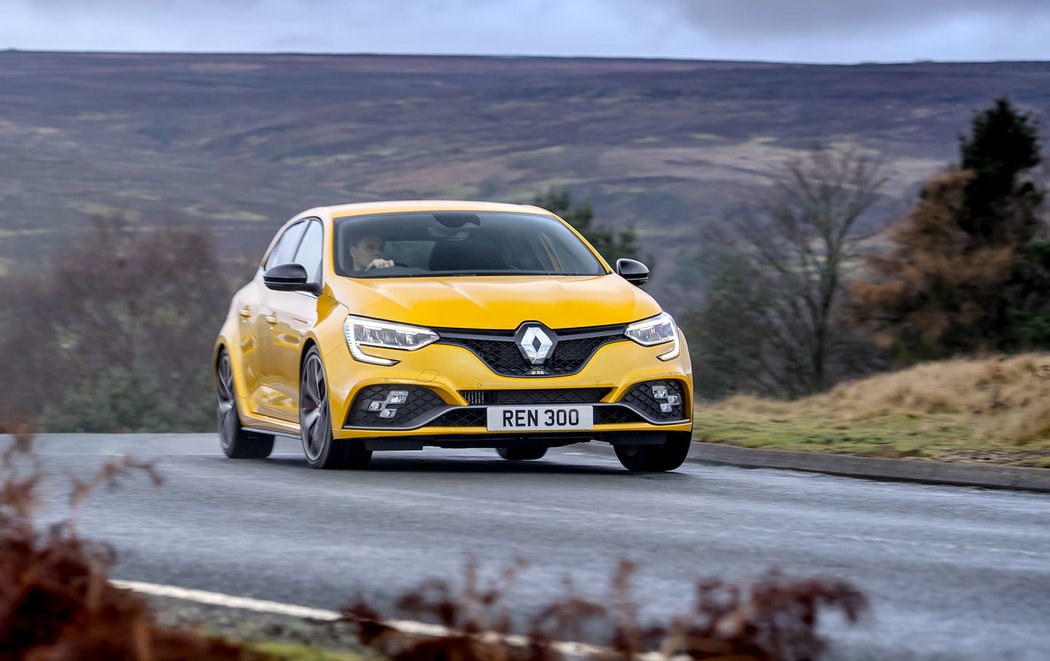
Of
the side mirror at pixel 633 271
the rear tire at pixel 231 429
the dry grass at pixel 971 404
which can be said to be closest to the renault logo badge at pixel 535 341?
the side mirror at pixel 633 271

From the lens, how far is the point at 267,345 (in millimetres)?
12352

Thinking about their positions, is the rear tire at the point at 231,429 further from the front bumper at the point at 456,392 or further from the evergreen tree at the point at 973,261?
the evergreen tree at the point at 973,261

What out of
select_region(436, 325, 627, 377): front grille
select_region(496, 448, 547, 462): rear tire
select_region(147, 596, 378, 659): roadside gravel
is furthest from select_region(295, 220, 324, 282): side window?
select_region(147, 596, 378, 659): roadside gravel

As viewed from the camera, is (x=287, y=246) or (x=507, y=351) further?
(x=287, y=246)

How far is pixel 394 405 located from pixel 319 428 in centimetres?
76

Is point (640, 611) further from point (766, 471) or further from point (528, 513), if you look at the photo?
point (766, 471)

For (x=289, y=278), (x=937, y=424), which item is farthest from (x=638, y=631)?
(x=937, y=424)

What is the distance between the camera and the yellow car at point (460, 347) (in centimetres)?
1060

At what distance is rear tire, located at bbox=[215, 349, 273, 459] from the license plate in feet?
10.6

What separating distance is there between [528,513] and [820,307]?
2145 inches

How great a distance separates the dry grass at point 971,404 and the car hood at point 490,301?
4644 mm

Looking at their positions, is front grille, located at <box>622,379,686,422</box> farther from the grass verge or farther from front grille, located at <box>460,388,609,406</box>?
the grass verge

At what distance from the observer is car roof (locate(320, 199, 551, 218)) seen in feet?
40.7

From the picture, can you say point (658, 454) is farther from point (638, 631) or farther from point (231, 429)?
point (638, 631)
